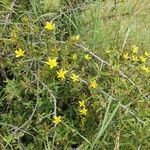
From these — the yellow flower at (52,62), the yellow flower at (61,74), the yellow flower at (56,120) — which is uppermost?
the yellow flower at (52,62)

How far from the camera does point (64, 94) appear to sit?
96.0 inches

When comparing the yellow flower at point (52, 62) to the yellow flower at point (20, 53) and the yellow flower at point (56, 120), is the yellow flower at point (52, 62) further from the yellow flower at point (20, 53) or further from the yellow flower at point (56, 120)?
the yellow flower at point (56, 120)

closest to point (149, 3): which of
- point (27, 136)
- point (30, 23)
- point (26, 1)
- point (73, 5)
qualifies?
point (73, 5)

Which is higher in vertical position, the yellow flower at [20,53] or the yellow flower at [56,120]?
the yellow flower at [20,53]

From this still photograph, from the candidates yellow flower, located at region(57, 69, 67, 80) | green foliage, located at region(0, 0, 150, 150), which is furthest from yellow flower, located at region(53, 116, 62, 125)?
yellow flower, located at region(57, 69, 67, 80)

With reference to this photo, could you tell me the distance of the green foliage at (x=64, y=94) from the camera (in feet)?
7.55

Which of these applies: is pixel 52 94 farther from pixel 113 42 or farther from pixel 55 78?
pixel 113 42

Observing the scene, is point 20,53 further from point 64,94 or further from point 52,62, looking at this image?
point 64,94

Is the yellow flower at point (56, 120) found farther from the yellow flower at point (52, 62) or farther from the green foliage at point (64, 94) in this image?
the yellow flower at point (52, 62)

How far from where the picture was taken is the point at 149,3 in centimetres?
450

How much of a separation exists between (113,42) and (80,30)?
0.24 metres

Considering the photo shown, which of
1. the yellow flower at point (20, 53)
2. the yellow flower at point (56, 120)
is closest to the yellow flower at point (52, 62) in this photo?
the yellow flower at point (20, 53)

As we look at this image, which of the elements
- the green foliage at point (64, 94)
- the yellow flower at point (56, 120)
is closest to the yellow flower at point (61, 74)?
the green foliage at point (64, 94)

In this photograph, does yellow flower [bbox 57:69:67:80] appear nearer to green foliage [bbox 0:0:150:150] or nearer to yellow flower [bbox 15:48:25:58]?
green foliage [bbox 0:0:150:150]
